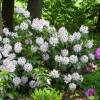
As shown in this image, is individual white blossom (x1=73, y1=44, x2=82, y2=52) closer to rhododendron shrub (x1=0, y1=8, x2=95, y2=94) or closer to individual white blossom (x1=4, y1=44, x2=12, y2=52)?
rhododendron shrub (x1=0, y1=8, x2=95, y2=94)

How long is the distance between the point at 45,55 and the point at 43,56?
0.16ft

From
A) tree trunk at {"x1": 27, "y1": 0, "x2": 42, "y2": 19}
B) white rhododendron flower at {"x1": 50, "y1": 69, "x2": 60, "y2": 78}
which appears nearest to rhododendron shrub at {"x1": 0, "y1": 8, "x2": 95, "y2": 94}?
white rhododendron flower at {"x1": 50, "y1": 69, "x2": 60, "y2": 78}

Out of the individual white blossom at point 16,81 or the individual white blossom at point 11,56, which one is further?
the individual white blossom at point 11,56

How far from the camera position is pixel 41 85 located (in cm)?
750

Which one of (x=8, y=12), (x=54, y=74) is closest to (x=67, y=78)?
(x=54, y=74)

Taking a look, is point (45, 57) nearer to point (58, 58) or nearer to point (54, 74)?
point (58, 58)

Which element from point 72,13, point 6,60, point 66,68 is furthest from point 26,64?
point 72,13

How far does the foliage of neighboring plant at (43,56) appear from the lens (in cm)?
757

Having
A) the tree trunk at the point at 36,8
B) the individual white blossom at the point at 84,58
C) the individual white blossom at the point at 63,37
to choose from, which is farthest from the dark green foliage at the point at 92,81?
the tree trunk at the point at 36,8

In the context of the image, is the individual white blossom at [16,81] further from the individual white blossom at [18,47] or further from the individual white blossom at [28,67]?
the individual white blossom at [18,47]

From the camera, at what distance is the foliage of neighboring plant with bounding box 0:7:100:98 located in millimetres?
7570

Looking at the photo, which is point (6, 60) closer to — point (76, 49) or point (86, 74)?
point (76, 49)

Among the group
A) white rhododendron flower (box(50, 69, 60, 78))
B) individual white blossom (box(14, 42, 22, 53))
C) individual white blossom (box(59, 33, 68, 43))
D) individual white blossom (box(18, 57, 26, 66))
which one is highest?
individual white blossom (box(59, 33, 68, 43))

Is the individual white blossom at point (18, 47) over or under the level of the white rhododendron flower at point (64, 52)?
over
